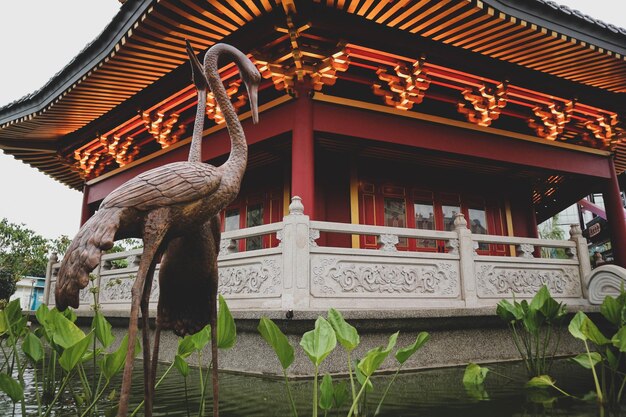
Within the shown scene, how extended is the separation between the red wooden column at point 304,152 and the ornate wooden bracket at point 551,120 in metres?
4.67

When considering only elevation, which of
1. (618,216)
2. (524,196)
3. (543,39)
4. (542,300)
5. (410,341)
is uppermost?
(543,39)

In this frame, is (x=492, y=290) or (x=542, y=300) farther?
→ (x=492, y=290)

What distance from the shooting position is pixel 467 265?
5.45 m

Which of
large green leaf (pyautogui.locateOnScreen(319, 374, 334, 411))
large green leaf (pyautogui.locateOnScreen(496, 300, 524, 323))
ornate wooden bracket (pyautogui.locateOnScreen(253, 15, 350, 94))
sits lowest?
large green leaf (pyautogui.locateOnScreen(319, 374, 334, 411))

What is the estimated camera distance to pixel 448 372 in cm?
462

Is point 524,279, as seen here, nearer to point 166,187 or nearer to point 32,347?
point 166,187

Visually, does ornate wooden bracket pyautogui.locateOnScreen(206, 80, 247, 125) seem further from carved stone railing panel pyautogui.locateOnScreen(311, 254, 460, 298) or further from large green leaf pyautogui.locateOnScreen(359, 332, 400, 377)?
large green leaf pyautogui.locateOnScreen(359, 332, 400, 377)

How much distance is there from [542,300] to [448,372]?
172 centimetres

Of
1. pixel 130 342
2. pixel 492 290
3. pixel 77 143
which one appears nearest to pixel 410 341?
pixel 492 290

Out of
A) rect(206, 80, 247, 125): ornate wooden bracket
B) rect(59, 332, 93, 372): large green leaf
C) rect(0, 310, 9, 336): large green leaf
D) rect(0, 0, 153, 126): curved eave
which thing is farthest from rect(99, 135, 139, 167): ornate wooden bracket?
rect(59, 332, 93, 372): large green leaf

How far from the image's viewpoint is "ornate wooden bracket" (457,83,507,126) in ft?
23.0

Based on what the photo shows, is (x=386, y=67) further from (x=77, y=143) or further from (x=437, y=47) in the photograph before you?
(x=77, y=143)

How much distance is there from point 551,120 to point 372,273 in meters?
5.40

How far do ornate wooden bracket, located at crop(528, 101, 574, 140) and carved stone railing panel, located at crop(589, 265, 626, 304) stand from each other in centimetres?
313
